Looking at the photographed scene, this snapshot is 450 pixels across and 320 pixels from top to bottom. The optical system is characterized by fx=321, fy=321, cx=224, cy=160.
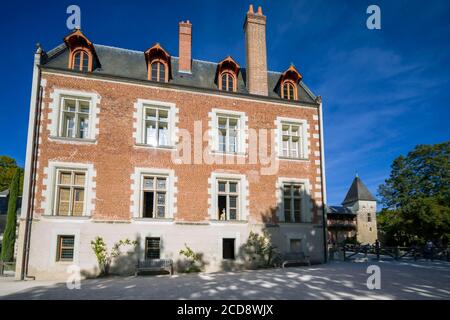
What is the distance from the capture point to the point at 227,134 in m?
15.8

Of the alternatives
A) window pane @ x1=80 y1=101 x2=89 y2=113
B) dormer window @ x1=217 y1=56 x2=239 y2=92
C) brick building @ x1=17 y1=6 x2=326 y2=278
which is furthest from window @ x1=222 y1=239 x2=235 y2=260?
window pane @ x1=80 y1=101 x2=89 y2=113

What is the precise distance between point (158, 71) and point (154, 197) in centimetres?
603

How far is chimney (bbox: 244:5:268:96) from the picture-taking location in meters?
16.7

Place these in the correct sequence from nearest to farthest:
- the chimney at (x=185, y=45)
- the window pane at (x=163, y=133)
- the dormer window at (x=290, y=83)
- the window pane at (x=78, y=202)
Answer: the window pane at (x=78, y=202) < the window pane at (x=163, y=133) < the chimney at (x=185, y=45) < the dormer window at (x=290, y=83)

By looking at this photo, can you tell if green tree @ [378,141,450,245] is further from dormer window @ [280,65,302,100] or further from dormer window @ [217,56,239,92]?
dormer window @ [217,56,239,92]

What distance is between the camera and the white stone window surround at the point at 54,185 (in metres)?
12.7

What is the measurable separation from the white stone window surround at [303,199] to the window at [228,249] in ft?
8.63

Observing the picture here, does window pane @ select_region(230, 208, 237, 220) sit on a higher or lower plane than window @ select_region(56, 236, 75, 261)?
higher

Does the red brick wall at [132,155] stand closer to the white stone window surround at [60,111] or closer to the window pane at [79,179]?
the white stone window surround at [60,111]

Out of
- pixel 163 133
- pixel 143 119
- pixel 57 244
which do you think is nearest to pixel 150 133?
pixel 163 133

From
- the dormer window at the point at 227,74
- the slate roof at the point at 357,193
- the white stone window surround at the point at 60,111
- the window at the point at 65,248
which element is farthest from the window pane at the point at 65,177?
the slate roof at the point at 357,193

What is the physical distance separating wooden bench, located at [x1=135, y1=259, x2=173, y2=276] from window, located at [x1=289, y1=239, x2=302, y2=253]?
19.4 feet

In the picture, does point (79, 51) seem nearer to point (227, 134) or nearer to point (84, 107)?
point (84, 107)

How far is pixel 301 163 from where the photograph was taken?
16.4 metres
